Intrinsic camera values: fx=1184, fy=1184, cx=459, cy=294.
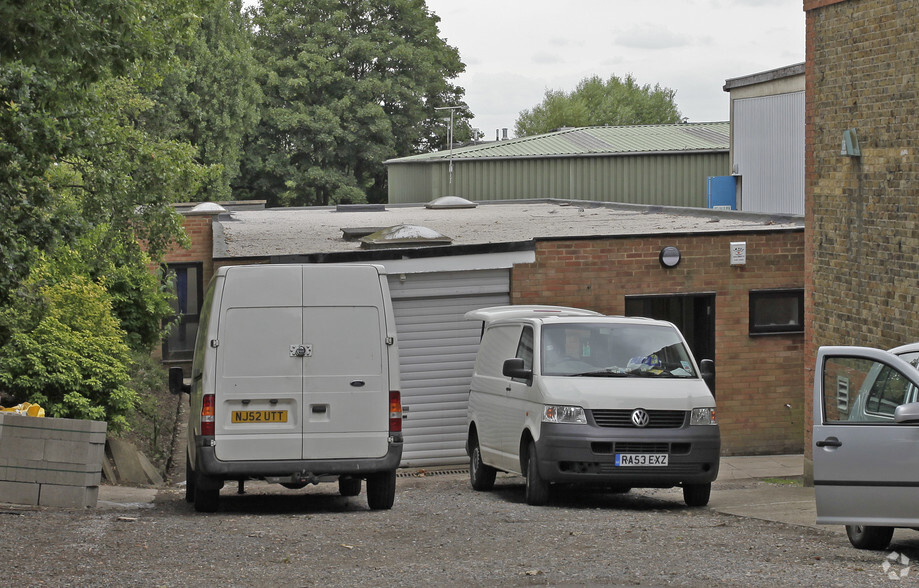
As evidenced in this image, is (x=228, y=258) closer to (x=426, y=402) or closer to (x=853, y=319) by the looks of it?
(x=426, y=402)

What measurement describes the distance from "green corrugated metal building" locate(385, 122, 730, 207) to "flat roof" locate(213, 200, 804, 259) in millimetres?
10980

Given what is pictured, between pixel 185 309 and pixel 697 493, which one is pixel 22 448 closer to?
Answer: pixel 697 493

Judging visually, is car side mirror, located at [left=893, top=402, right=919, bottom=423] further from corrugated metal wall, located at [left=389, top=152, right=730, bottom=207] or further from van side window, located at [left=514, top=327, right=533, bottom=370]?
corrugated metal wall, located at [left=389, top=152, right=730, bottom=207]

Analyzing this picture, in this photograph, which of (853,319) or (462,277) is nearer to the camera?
(853,319)

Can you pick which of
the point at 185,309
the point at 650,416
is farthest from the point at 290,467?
the point at 185,309

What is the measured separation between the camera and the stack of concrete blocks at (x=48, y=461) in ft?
36.9

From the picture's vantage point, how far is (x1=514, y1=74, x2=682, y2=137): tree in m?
94.6

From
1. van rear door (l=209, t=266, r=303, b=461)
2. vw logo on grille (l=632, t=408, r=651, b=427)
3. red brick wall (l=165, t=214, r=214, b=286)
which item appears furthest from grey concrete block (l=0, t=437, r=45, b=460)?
red brick wall (l=165, t=214, r=214, b=286)

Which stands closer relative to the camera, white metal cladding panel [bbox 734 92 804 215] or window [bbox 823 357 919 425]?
window [bbox 823 357 919 425]

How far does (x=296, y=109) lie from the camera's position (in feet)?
185

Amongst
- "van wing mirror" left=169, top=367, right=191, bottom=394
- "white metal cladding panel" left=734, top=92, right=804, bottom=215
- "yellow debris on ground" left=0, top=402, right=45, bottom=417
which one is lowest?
"yellow debris on ground" left=0, top=402, right=45, bottom=417

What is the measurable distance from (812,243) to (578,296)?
4.23 meters

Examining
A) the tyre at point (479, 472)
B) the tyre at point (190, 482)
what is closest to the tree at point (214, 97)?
the tyre at point (479, 472)

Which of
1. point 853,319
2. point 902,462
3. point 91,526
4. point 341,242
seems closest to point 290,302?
point 91,526
